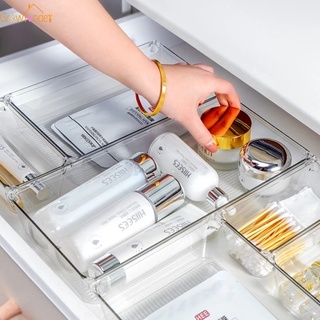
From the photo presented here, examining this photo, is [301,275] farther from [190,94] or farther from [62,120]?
[62,120]

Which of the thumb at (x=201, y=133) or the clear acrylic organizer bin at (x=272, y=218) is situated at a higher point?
the thumb at (x=201, y=133)

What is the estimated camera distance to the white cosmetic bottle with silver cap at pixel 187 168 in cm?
94

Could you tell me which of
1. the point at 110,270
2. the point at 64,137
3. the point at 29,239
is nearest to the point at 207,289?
the point at 110,270

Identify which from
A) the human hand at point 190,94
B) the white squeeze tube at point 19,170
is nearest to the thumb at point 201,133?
the human hand at point 190,94

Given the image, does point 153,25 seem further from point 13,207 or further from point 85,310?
point 85,310

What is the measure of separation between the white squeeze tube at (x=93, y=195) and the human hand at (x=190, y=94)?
0.08 meters

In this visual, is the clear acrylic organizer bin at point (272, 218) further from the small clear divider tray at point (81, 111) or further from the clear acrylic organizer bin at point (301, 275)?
the small clear divider tray at point (81, 111)

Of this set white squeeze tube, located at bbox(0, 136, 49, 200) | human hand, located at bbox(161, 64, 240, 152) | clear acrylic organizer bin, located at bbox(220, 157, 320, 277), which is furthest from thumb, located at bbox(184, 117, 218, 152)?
white squeeze tube, located at bbox(0, 136, 49, 200)

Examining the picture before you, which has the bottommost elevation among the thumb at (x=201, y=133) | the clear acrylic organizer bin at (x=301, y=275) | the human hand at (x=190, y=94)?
the clear acrylic organizer bin at (x=301, y=275)

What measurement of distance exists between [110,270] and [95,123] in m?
0.32

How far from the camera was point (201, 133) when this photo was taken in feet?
3.23

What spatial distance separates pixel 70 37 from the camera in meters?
0.91

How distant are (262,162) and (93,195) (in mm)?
233

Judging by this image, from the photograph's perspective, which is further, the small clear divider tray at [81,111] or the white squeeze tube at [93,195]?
the small clear divider tray at [81,111]
